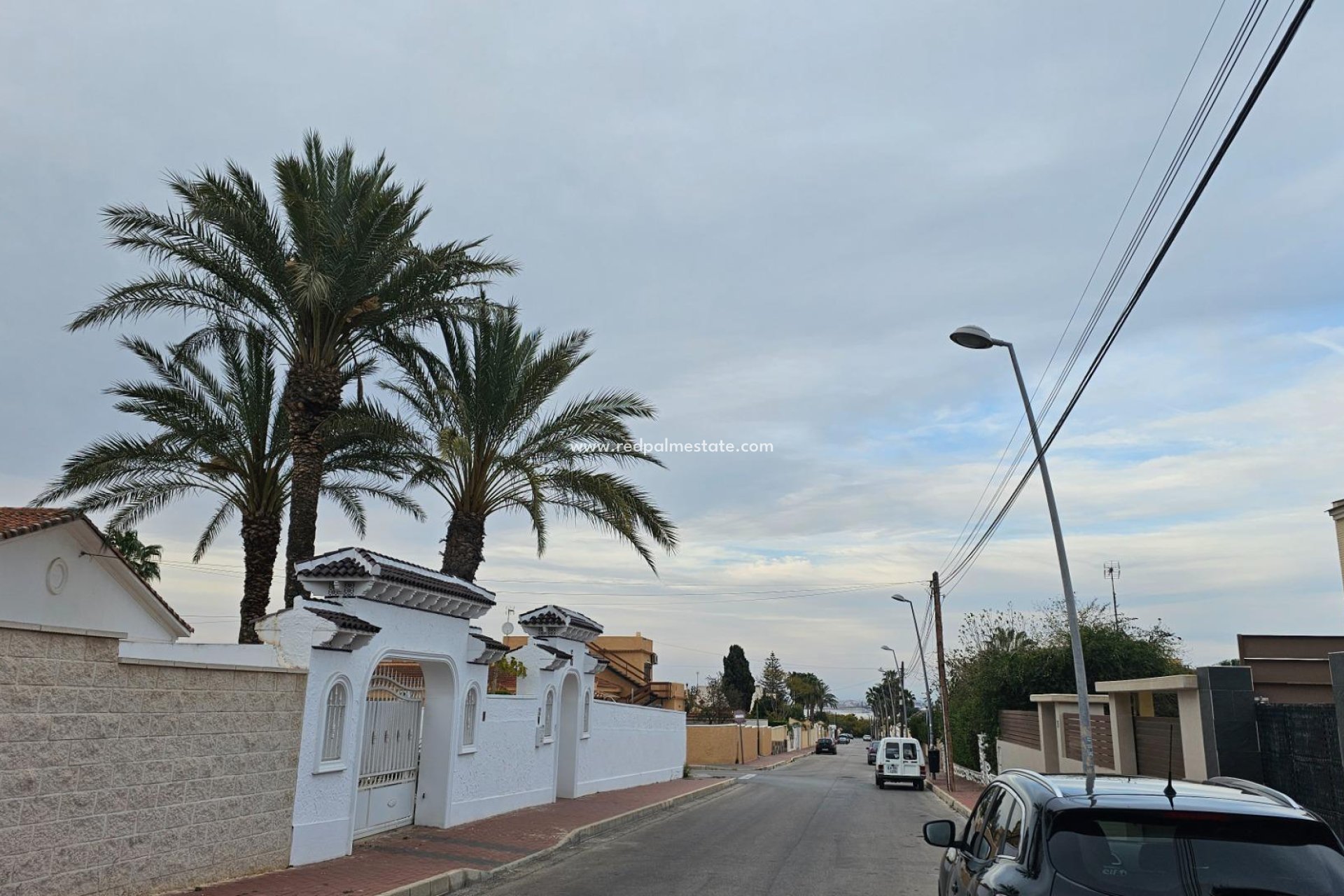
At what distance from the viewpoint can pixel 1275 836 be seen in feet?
14.2

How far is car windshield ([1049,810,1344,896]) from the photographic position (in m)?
4.15

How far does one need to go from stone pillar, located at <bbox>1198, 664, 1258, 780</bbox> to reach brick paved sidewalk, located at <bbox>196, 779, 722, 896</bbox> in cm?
948

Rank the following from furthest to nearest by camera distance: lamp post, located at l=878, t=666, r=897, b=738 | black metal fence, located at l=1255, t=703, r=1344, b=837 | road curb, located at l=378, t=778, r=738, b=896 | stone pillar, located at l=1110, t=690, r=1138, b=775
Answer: lamp post, located at l=878, t=666, r=897, b=738
stone pillar, located at l=1110, t=690, r=1138, b=775
road curb, located at l=378, t=778, r=738, b=896
black metal fence, located at l=1255, t=703, r=1344, b=837

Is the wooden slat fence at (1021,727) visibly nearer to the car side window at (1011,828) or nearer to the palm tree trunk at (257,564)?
the palm tree trunk at (257,564)

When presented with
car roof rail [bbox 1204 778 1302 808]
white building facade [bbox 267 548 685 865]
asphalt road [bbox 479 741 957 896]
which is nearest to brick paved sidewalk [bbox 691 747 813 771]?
asphalt road [bbox 479 741 957 896]

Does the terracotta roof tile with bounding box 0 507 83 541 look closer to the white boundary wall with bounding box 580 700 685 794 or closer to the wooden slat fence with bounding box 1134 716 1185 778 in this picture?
the white boundary wall with bounding box 580 700 685 794

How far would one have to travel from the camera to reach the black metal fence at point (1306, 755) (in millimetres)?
10203

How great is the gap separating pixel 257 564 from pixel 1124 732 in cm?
1612

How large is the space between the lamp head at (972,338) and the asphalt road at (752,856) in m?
7.64

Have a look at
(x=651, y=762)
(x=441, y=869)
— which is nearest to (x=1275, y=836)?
(x=441, y=869)

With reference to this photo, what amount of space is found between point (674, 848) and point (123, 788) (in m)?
9.22

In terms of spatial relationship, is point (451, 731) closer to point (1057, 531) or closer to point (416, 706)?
point (416, 706)

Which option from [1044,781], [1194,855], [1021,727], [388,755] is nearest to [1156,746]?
[388,755]

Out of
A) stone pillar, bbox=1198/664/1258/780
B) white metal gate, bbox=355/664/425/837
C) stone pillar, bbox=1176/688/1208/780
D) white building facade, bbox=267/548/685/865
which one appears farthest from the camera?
white metal gate, bbox=355/664/425/837
